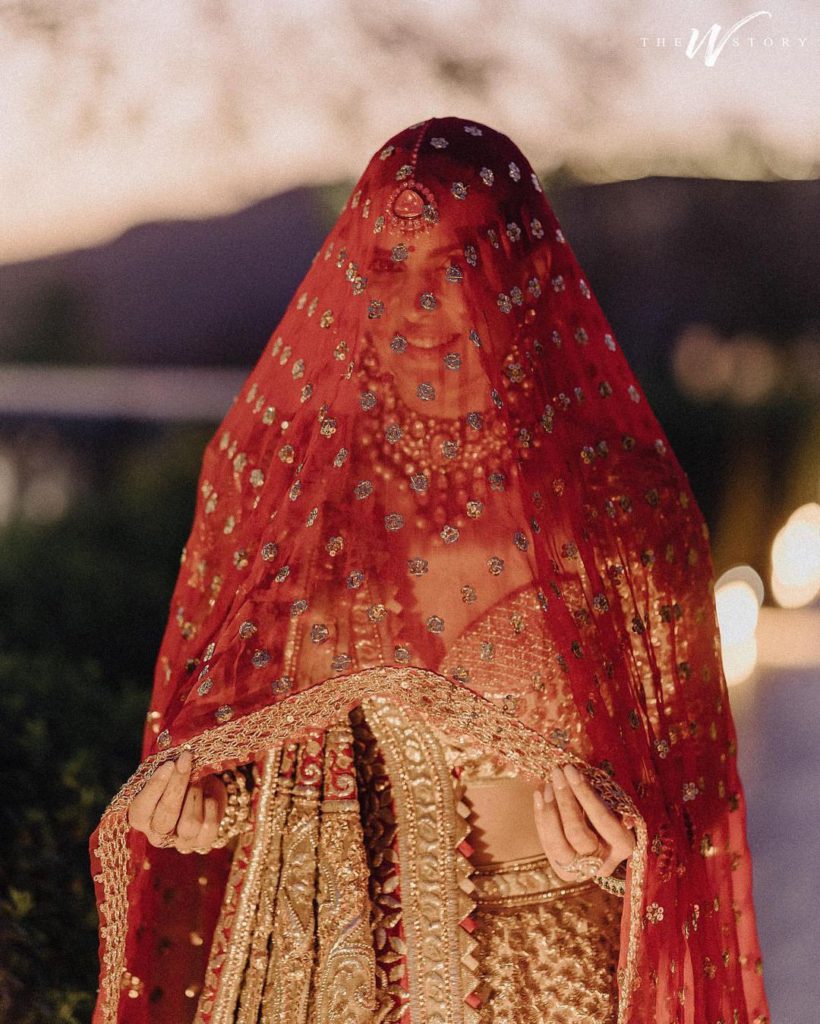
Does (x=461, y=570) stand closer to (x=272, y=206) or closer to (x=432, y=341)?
(x=432, y=341)

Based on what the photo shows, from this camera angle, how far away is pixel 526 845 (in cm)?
148

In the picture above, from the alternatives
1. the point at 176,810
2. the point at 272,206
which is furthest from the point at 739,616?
the point at 176,810

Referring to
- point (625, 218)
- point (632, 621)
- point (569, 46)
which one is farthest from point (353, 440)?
point (625, 218)

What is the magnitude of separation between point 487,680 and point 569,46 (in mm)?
2964

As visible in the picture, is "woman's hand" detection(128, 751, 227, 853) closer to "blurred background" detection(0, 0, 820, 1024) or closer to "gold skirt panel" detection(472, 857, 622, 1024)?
"gold skirt panel" detection(472, 857, 622, 1024)

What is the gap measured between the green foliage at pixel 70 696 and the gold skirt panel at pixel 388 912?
2.93ft

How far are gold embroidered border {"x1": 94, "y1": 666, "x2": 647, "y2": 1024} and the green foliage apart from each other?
108 cm

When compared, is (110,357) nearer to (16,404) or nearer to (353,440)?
(16,404)

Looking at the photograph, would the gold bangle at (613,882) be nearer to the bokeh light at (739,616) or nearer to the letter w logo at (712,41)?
the letter w logo at (712,41)

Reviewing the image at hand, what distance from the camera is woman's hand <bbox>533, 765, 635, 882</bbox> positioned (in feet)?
4.24

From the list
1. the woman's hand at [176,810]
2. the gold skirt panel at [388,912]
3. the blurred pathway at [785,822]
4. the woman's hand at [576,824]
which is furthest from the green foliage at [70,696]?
the blurred pathway at [785,822]

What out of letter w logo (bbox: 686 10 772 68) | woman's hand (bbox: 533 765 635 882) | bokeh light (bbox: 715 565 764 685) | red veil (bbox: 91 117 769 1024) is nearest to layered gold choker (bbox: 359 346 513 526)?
red veil (bbox: 91 117 769 1024)

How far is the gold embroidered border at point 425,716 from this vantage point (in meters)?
1.32

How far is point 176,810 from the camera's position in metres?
1.32
